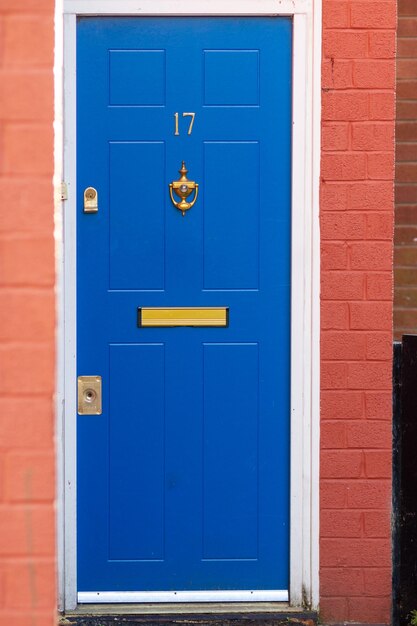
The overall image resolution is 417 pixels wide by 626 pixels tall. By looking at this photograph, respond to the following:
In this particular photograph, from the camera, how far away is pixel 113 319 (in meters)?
4.48

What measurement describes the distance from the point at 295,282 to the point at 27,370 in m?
2.90

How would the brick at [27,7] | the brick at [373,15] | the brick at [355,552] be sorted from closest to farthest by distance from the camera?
the brick at [27,7] → the brick at [373,15] → the brick at [355,552]

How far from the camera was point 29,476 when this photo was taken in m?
1.67

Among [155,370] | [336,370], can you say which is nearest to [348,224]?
[336,370]

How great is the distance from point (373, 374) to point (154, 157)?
1.37 m

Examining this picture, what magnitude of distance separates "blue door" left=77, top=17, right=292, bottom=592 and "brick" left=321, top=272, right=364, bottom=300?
0.21 meters

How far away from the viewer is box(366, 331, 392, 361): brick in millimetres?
4410

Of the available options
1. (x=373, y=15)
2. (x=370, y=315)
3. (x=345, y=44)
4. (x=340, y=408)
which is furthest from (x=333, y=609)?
(x=373, y=15)

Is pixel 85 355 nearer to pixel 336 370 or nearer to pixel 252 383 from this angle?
pixel 252 383

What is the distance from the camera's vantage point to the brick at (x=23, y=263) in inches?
65.4

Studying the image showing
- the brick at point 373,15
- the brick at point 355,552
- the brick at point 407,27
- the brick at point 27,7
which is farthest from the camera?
the brick at point 407,27

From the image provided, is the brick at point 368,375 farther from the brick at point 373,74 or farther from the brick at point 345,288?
the brick at point 373,74

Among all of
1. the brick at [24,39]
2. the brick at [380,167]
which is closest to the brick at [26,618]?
the brick at [24,39]

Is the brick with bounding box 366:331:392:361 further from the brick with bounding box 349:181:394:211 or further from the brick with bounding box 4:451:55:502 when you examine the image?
the brick with bounding box 4:451:55:502
